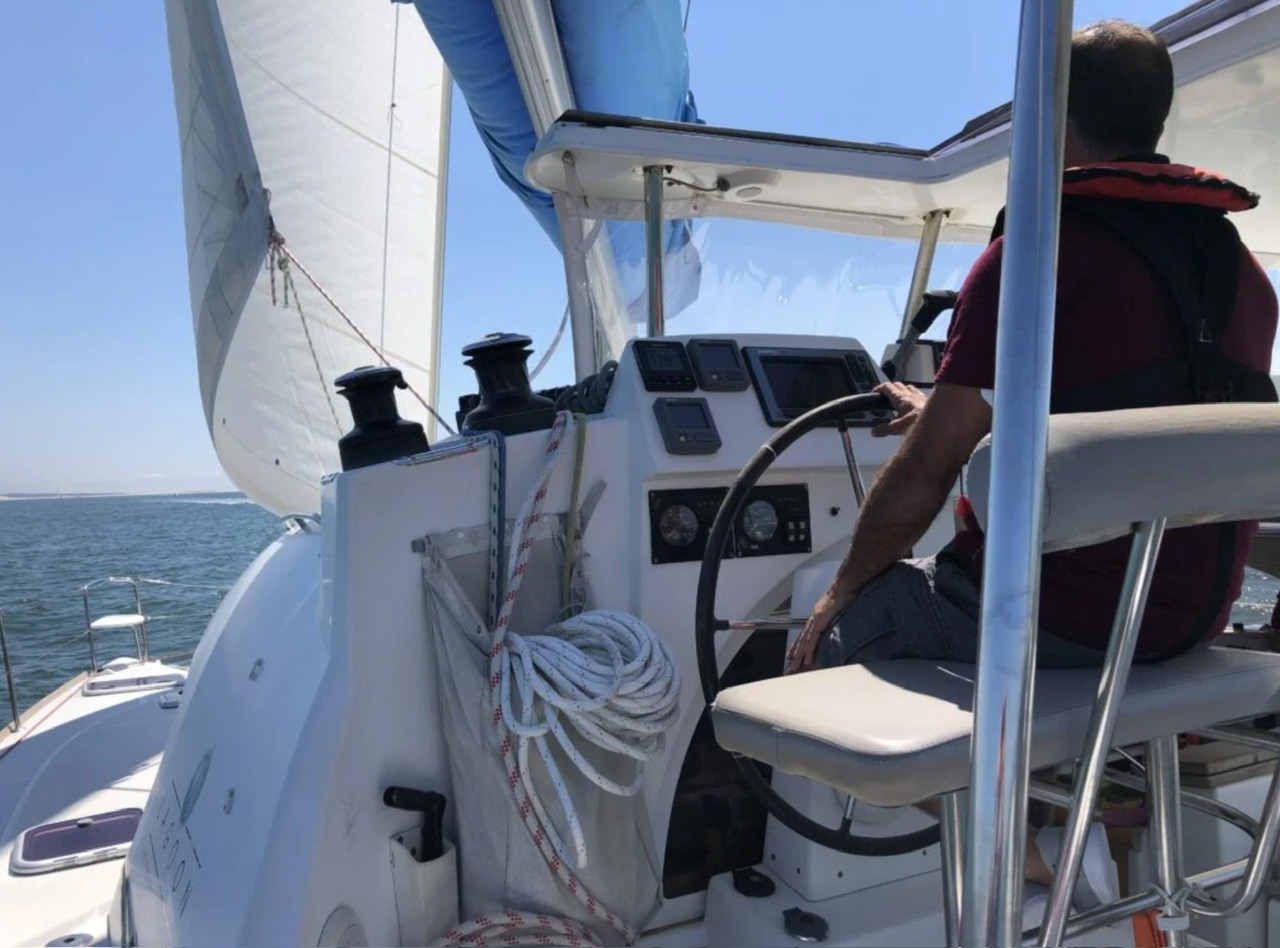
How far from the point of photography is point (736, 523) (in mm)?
1861

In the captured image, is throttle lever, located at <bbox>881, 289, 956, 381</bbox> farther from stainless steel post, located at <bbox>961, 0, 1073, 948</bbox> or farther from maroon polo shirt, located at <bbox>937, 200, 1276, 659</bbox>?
stainless steel post, located at <bbox>961, 0, 1073, 948</bbox>

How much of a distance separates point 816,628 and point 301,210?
564 cm

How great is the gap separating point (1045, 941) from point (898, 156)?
2310mm

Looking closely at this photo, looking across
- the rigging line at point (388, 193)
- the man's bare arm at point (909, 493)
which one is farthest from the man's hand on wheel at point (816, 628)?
the rigging line at point (388, 193)

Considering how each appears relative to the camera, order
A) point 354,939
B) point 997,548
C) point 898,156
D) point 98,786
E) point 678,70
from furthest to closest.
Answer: point 678,70 < point 98,786 < point 898,156 < point 354,939 < point 997,548

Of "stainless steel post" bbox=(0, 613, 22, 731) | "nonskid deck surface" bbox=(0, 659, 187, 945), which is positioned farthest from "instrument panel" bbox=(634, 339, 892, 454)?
"stainless steel post" bbox=(0, 613, 22, 731)

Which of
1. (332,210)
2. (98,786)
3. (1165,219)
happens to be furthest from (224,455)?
(1165,219)

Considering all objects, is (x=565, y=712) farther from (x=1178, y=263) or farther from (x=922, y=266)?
(x=922, y=266)

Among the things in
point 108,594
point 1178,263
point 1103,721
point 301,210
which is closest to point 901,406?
point 1178,263

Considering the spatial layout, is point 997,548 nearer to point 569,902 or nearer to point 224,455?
point 569,902

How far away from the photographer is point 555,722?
4.91 ft

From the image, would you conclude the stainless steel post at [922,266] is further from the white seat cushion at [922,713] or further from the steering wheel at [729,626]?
the white seat cushion at [922,713]

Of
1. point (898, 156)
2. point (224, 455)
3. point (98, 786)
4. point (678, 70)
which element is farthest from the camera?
point (224, 455)

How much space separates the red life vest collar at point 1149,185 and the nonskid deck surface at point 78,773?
9.35 ft
